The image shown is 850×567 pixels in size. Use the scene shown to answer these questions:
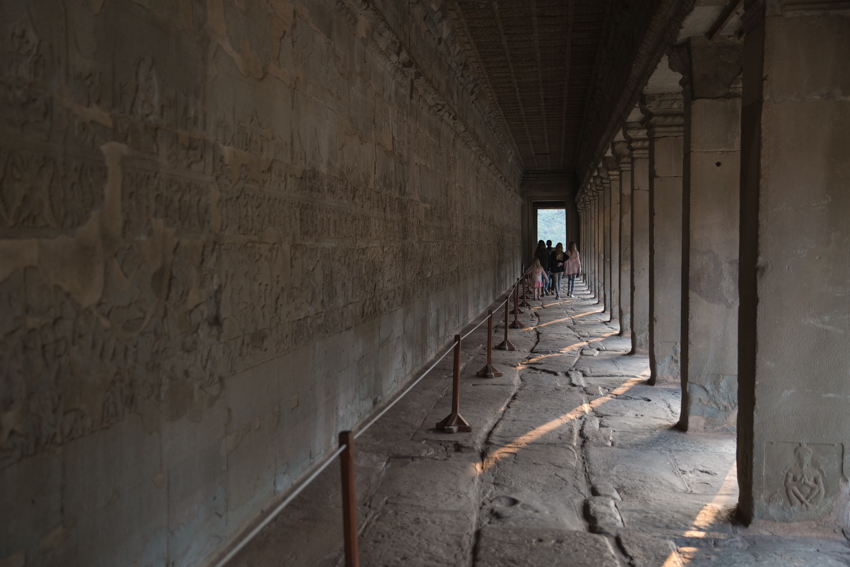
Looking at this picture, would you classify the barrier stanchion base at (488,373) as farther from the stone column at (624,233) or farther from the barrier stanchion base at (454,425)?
the stone column at (624,233)

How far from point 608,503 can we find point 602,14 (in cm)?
796

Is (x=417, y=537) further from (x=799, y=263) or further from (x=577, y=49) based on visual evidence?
(x=577, y=49)

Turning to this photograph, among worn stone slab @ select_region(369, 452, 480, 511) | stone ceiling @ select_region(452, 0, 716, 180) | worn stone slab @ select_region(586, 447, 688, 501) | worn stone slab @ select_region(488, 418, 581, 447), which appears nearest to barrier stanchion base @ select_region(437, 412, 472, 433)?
worn stone slab @ select_region(488, 418, 581, 447)

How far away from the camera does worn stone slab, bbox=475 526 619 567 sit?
3473 mm

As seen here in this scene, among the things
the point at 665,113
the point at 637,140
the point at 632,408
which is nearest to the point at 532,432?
the point at 632,408

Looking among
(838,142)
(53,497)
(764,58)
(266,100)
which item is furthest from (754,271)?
(53,497)

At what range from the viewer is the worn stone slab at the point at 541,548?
3473 millimetres

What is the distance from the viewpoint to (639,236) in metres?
9.88

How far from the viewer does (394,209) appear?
23.9 feet

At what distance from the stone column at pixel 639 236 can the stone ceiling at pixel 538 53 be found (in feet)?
6.65

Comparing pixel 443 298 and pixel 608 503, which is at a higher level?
pixel 443 298

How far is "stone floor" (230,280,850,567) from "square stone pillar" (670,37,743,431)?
1.32 ft

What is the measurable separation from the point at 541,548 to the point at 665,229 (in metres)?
5.10

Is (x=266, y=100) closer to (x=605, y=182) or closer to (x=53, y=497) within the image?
(x=53, y=497)
